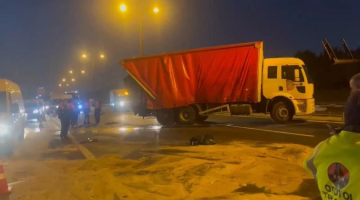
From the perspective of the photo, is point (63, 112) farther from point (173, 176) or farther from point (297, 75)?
point (297, 75)

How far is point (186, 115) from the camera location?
66.4 ft

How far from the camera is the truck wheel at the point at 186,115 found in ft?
66.1

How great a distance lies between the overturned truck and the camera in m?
18.7

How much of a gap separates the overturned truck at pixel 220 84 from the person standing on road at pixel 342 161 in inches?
641

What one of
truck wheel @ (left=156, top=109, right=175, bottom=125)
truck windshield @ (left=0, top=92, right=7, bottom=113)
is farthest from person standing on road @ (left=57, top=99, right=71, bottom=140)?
truck wheel @ (left=156, top=109, right=175, bottom=125)

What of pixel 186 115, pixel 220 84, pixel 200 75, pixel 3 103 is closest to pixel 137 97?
pixel 186 115

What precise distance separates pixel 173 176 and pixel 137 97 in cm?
1314

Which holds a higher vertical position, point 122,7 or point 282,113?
point 122,7

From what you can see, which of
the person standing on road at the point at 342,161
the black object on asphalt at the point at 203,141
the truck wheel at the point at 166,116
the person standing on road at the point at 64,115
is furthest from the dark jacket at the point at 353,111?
the truck wheel at the point at 166,116

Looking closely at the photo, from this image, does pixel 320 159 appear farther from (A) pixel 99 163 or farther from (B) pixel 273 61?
(B) pixel 273 61

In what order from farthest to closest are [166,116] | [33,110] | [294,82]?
[33,110] → [166,116] → [294,82]

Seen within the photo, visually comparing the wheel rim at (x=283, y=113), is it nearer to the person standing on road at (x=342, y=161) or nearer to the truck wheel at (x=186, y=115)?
the truck wheel at (x=186, y=115)

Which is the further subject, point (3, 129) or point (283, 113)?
point (283, 113)

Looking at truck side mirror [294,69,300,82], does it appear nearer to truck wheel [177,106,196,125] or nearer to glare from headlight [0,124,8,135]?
truck wheel [177,106,196,125]
